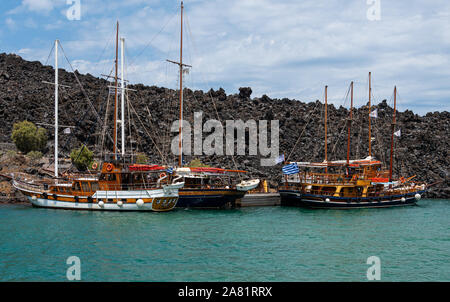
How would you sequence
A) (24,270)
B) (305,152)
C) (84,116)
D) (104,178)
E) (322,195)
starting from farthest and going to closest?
(84,116)
(305,152)
(322,195)
(104,178)
(24,270)

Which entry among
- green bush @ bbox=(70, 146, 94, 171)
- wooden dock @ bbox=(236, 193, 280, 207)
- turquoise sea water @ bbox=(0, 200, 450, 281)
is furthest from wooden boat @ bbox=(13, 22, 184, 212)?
green bush @ bbox=(70, 146, 94, 171)

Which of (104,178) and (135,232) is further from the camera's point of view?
(104,178)

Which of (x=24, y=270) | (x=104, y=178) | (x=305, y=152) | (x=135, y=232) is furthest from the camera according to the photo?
(x=305, y=152)

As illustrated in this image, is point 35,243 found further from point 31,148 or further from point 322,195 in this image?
point 31,148

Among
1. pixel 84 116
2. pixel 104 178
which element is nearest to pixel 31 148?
pixel 84 116

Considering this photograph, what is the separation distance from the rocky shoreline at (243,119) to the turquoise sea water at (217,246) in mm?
30540

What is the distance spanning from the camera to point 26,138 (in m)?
73.6

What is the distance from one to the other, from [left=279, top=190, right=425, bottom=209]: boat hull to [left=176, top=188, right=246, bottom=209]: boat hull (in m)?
9.67

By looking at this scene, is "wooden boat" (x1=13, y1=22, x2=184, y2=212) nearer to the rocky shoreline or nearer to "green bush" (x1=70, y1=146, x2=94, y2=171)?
"green bush" (x1=70, y1=146, x2=94, y2=171)

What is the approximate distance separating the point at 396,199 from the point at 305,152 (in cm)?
3204

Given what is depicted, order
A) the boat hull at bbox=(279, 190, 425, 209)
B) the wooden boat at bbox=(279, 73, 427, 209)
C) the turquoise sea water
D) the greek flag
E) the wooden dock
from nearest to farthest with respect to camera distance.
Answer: the turquoise sea water → the greek flag → the boat hull at bbox=(279, 190, 425, 209) → the wooden boat at bbox=(279, 73, 427, 209) → the wooden dock

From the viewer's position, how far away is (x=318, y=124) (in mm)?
98375

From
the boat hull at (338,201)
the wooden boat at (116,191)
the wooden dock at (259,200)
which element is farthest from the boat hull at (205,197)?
the boat hull at (338,201)

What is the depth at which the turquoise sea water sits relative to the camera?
23.3 meters
